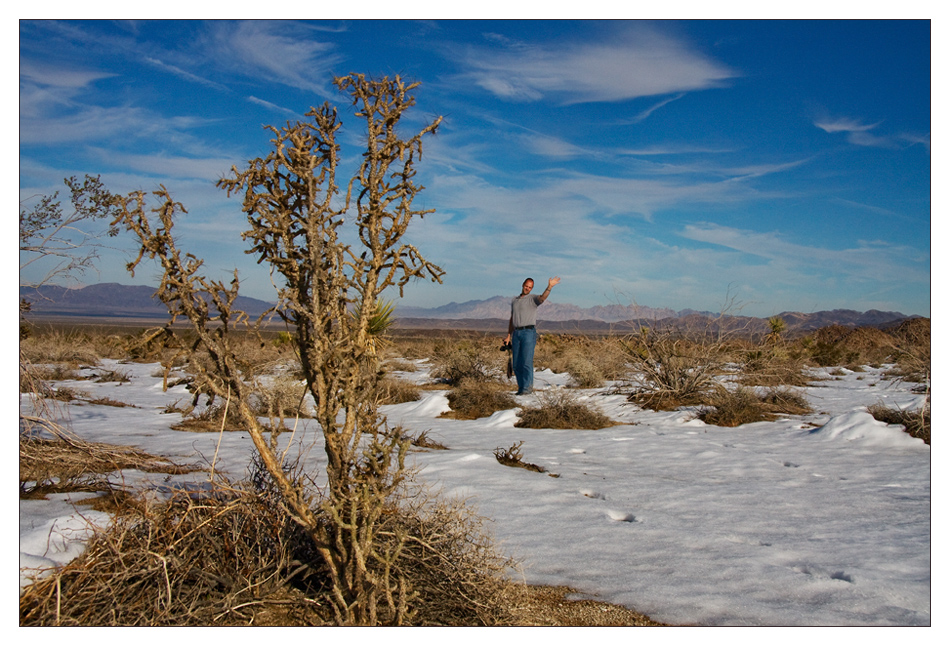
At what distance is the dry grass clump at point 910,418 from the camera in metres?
6.42

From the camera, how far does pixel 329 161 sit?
2.28 meters

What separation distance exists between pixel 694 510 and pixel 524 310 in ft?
22.2

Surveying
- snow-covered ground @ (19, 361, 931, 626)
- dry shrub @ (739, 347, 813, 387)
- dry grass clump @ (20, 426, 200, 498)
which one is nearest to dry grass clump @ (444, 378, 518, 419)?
snow-covered ground @ (19, 361, 931, 626)

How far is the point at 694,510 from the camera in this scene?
4176 millimetres

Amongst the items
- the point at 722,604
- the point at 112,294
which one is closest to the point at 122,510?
the point at 722,604

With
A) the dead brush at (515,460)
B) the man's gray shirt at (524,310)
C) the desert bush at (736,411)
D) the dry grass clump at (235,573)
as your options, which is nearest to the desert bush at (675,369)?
the desert bush at (736,411)

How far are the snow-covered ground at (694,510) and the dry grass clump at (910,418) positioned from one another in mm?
296

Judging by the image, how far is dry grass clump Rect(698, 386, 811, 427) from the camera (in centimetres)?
809

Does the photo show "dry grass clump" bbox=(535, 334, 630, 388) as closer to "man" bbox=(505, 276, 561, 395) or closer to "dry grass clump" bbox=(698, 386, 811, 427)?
"man" bbox=(505, 276, 561, 395)

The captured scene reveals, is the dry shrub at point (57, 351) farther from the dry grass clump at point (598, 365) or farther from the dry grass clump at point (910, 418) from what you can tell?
the dry grass clump at point (910, 418)

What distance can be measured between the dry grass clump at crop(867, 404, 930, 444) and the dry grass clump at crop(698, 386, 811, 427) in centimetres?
128

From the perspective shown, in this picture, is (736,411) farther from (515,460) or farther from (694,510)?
(694,510)

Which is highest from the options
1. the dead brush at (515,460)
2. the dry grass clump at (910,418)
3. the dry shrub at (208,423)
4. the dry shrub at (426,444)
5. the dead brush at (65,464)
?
the dry grass clump at (910,418)

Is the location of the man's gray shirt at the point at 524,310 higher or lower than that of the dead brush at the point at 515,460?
higher
